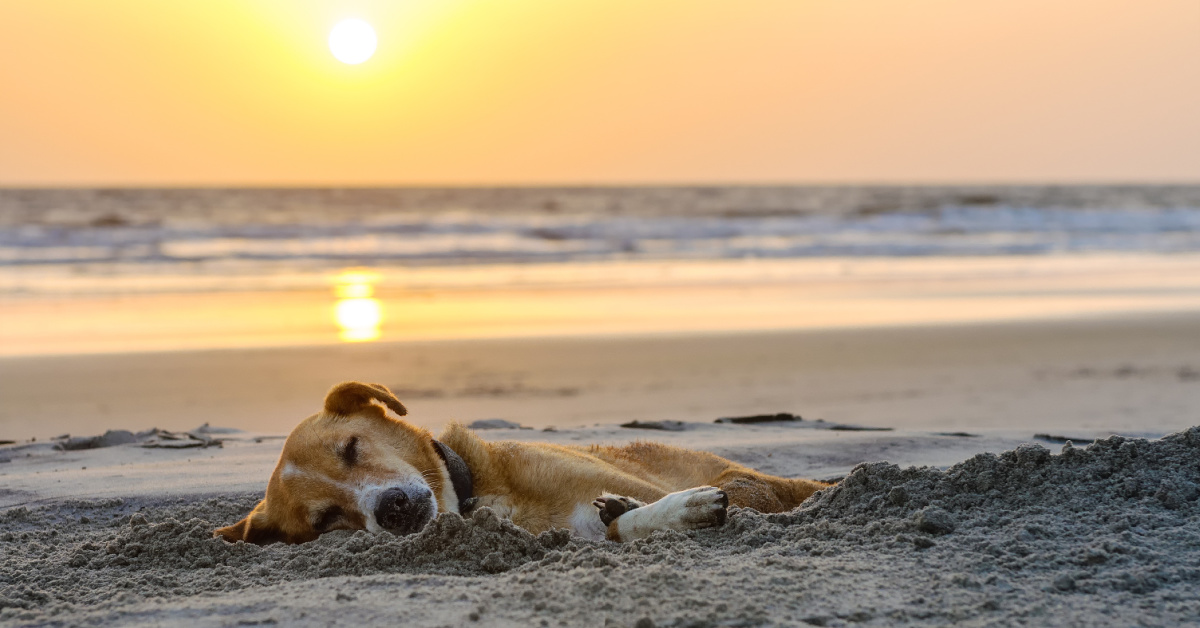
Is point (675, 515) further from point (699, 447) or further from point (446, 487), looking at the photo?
point (699, 447)

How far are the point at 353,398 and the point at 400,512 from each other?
588mm

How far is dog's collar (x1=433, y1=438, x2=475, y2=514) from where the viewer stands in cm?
399

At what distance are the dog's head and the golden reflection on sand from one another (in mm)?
6211

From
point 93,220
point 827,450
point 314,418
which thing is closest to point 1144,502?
point 827,450

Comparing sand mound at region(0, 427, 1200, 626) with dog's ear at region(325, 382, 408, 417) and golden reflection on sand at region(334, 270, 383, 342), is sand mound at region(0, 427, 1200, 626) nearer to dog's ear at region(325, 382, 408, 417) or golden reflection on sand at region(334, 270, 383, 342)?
dog's ear at region(325, 382, 408, 417)

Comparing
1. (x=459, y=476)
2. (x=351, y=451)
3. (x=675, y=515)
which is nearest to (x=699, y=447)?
(x=459, y=476)

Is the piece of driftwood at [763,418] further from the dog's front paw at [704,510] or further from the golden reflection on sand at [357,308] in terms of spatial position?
the golden reflection on sand at [357,308]

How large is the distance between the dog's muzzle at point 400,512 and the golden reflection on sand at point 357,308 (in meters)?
6.51

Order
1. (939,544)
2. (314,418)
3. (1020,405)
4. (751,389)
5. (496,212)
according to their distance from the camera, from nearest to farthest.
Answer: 1. (939,544)
2. (314,418)
3. (1020,405)
4. (751,389)
5. (496,212)

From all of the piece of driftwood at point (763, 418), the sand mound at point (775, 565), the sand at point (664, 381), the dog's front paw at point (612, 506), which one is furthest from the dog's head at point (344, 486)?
the piece of driftwood at point (763, 418)

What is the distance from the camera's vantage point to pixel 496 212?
113 ft

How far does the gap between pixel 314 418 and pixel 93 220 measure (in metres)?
27.7

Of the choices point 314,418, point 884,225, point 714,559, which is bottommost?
point 714,559

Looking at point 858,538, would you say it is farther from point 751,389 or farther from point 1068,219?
point 1068,219
